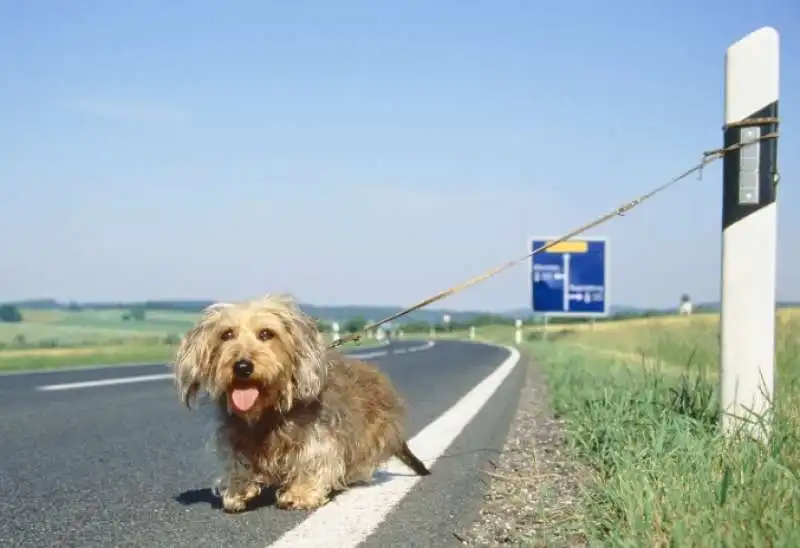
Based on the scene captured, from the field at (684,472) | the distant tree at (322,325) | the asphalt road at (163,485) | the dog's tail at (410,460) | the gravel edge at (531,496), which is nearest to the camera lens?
the field at (684,472)

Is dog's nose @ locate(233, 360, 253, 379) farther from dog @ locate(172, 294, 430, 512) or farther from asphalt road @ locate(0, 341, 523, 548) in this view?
asphalt road @ locate(0, 341, 523, 548)

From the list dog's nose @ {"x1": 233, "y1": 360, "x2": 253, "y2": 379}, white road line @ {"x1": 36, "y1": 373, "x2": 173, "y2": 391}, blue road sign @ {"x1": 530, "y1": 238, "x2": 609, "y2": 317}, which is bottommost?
white road line @ {"x1": 36, "y1": 373, "x2": 173, "y2": 391}

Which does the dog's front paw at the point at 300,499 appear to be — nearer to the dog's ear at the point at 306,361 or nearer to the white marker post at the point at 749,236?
the dog's ear at the point at 306,361

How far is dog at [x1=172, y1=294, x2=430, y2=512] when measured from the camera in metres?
4.51

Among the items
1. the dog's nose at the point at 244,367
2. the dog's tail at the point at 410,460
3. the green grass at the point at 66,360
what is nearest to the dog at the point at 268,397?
the dog's nose at the point at 244,367

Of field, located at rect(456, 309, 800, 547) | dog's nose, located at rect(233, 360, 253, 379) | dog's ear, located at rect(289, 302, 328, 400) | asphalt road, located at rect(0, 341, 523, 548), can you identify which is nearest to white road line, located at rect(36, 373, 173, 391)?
asphalt road, located at rect(0, 341, 523, 548)

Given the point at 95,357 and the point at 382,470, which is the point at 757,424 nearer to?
the point at 382,470

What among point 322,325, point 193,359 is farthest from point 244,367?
point 322,325

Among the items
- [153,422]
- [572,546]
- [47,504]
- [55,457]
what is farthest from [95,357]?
[572,546]

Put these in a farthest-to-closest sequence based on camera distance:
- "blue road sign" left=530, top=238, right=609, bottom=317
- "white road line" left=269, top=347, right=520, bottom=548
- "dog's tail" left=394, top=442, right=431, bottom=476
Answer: "blue road sign" left=530, top=238, right=609, bottom=317, "dog's tail" left=394, top=442, right=431, bottom=476, "white road line" left=269, top=347, right=520, bottom=548

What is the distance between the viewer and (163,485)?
5.50 metres

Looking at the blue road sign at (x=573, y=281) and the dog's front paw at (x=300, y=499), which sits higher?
the blue road sign at (x=573, y=281)

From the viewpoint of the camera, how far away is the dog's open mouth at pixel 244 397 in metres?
4.49

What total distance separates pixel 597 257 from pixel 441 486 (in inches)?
849
